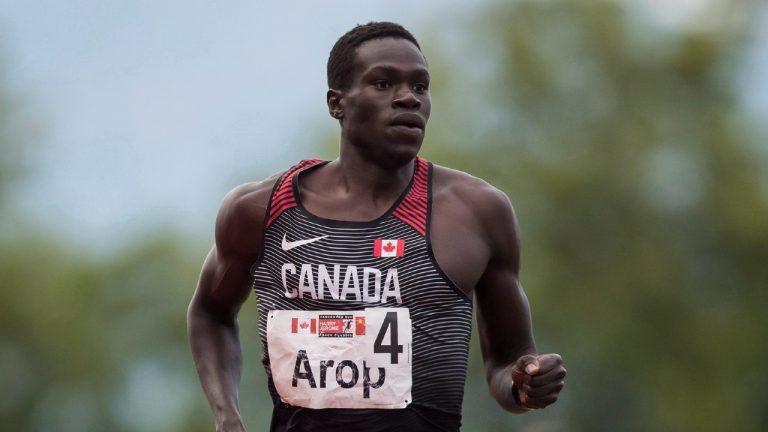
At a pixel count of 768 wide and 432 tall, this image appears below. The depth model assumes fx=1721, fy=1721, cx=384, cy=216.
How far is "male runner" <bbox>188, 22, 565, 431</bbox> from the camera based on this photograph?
697cm

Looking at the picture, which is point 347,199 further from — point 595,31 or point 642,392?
point 595,31

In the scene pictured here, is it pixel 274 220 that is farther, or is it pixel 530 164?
pixel 530 164

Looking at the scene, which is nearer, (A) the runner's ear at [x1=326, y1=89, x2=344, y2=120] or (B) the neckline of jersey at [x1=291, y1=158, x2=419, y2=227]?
(B) the neckline of jersey at [x1=291, y1=158, x2=419, y2=227]

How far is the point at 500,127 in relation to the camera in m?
27.4

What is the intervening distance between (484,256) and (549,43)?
68.6 ft

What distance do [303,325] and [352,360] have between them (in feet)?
0.92

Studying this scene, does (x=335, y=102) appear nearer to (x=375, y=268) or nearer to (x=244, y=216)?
(x=244, y=216)

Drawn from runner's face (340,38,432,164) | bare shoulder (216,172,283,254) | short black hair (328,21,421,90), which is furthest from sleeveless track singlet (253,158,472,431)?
short black hair (328,21,421,90)

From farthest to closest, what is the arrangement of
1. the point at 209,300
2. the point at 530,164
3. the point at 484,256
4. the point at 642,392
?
the point at 530,164 → the point at 642,392 → the point at 209,300 → the point at 484,256

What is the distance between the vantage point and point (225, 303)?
7727mm

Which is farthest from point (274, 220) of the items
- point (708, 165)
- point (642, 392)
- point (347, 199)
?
point (708, 165)

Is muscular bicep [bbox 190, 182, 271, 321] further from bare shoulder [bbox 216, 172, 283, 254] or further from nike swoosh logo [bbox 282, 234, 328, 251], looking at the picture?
nike swoosh logo [bbox 282, 234, 328, 251]

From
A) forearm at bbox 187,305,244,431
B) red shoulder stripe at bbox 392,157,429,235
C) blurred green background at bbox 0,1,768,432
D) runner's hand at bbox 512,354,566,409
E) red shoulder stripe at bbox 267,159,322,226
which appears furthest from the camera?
blurred green background at bbox 0,1,768,432

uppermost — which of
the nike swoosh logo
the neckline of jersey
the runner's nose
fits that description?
the runner's nose
